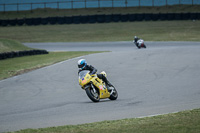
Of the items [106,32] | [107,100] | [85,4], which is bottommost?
[106,32]

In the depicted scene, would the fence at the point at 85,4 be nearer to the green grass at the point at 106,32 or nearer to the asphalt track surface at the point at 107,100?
the green grass at the point at 106,32

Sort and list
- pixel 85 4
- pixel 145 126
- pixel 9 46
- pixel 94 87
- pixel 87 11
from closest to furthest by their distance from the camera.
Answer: pixel 145 126 < pixel 94 87 < pixel 9 46 < pixel 85 4 < pixel 87 11

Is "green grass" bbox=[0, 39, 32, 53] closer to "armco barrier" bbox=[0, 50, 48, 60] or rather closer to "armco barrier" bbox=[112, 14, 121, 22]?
"armco barrier" bbox=[0, 50, 48, 60]

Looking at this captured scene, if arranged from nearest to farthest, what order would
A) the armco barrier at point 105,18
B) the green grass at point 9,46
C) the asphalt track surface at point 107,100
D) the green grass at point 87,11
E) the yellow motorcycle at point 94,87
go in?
the asphalt track surface at point 107,100 → the yellow motorcycle at point 94,87 → the green grass at point 9,46 → the armco barrier at point 105,18 → the green grass at point 87,11

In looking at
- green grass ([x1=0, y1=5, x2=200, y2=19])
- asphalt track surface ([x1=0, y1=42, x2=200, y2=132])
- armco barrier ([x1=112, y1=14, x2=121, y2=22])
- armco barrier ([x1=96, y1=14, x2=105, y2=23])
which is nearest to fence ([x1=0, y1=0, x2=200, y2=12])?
green grass ([x1=0, y1=5, x2=200, y2=19])

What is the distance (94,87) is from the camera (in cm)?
1000

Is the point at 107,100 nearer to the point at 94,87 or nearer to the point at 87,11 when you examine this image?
the point at 94,87

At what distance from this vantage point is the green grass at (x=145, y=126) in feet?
19.2

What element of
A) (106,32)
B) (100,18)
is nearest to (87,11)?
(100,18)

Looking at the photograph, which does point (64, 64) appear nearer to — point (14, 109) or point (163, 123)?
point (14, 109)

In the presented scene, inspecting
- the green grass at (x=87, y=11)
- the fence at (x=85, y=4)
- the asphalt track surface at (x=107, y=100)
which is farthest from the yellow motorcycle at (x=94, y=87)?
the fence at (x=85, y=4)

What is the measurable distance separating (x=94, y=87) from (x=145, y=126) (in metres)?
3.91

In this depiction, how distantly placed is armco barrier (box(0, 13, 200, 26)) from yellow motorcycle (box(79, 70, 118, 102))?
32919mm

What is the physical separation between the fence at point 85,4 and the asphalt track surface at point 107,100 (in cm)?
2646
